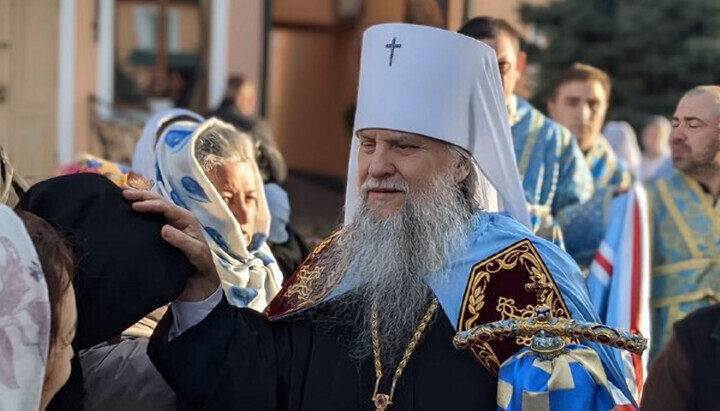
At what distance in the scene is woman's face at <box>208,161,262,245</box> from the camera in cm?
426

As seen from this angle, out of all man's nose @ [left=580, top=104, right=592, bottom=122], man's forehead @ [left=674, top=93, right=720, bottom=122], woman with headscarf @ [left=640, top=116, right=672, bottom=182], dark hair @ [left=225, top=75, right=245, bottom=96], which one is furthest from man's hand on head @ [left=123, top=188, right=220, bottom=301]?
woman with headscarf @ [left=640, top=116, right=672, bottom=182]

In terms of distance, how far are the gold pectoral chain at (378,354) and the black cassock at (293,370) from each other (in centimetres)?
1

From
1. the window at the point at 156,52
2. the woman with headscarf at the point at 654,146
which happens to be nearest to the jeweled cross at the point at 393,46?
the woman with headscarf at the point at 654,146

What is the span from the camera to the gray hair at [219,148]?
4207 millimetres

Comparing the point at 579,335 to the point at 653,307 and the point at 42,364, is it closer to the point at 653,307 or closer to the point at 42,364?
the point at 42,364

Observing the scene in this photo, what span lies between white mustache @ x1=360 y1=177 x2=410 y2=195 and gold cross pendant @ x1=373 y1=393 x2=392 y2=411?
556 millimetres

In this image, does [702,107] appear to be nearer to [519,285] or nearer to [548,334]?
[519,285]

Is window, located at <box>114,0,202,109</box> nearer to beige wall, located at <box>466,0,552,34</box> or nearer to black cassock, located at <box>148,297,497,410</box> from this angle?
beige wall, located at <box>466,0,552,34</box>

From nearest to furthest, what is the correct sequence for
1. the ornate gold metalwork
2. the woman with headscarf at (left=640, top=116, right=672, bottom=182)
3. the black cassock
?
the ornate gold metalwork < the black cassock < the woman with headscarf at (left=640, top=116, right=672, bottom=182)

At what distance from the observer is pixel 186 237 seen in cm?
305

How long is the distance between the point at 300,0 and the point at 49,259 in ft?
61.0

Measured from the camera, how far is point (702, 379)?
278 cm

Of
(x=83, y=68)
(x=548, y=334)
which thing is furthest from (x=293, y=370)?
(x=83, y=68)

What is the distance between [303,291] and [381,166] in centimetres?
37
